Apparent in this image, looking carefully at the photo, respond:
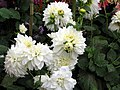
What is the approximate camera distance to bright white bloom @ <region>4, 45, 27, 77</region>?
4.94ft

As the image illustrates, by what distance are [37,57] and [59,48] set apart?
0.10 meters

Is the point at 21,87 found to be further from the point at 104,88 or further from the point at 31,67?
the point at 104,88

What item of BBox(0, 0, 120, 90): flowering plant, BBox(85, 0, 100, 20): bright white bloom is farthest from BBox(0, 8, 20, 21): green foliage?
BBox(85, 0, 100, 20): bright white bloom

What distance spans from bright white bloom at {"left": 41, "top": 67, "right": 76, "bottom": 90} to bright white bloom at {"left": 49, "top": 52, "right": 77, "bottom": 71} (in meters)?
0.09

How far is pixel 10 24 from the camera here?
7.38ft

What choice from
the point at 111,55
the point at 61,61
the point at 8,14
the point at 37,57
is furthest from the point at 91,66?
the point at 8,14

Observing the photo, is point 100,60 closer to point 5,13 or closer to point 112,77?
point 112,77

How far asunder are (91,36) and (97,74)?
361 millimetres

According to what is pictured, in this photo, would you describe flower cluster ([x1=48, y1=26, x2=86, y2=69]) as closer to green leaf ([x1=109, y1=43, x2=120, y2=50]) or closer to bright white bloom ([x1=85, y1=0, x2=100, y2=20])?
green leaf ([x1=109, y1=43, x2=120, y2=50])

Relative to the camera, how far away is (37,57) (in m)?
1.49

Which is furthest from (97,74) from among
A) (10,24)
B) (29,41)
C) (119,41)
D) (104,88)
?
(10,24)

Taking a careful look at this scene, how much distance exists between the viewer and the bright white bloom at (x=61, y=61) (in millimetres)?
1561

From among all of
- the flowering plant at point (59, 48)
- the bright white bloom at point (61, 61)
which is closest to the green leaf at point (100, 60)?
the flowering plant at point (59, 48)

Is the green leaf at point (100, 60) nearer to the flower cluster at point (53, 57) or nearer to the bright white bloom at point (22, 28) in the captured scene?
the flower cluster at point (53, 57)
